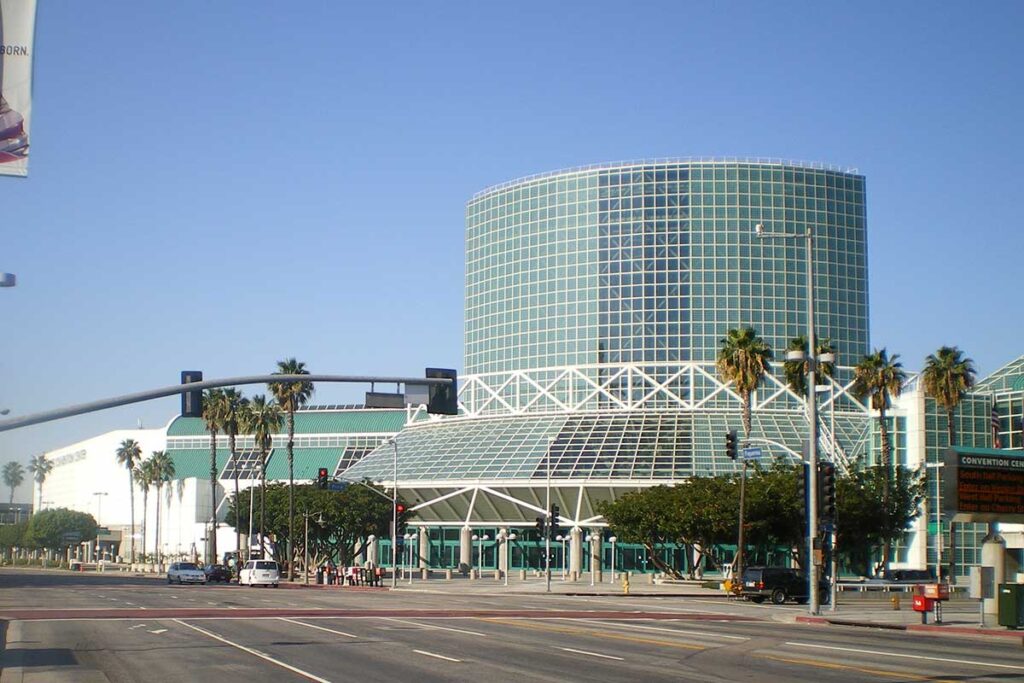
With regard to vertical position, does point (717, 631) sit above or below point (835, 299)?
below

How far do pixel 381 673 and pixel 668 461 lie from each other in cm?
7999

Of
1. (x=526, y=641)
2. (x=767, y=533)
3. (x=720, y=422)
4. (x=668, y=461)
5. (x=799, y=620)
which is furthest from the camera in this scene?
(x=720, y=422)

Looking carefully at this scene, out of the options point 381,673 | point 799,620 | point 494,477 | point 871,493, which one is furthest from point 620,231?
point 381,673

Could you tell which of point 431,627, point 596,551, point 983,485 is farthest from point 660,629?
point 596,551

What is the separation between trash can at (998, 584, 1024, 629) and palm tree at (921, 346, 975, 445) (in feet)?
145

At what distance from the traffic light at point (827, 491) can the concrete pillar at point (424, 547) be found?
68272 mm

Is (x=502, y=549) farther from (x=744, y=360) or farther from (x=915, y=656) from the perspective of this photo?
(x=915, y=656)

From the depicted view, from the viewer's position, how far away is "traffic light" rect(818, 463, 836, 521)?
48991 millimetres

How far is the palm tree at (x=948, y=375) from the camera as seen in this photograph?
83.9 metres

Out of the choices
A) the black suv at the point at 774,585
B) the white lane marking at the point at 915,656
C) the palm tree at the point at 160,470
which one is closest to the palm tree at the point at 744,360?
the black suv at the point at 774,585

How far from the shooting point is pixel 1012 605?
4059 cm

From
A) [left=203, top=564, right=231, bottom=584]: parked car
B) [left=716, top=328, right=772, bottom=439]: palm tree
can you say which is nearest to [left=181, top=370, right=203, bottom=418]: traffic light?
[left=716, top=328, right=772, bottom=439]: palm tree

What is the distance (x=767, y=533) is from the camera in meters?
79.3

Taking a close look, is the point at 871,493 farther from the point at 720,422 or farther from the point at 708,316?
the point at 708,316
